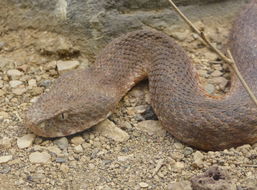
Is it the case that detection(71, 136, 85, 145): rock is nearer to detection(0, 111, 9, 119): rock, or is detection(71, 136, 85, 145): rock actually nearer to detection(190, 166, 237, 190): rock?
detection(0, 111, 9, 119): rock

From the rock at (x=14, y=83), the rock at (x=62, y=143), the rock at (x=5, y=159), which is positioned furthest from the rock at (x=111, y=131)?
the rock at (x=14, y=83)

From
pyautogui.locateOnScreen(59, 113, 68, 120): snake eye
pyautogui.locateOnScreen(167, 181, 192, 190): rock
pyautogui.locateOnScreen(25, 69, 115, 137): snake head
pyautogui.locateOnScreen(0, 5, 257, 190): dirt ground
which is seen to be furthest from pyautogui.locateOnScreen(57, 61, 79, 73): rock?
pyautogui.locateOnScreen(167, 181, 192, 190): rock

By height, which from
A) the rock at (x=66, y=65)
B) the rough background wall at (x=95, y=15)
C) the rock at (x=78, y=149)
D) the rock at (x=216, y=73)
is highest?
the rough background wall at (x=95, y=15)

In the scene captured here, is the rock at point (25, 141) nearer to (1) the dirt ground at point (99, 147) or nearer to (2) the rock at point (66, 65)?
(1) the dirt ground at point (99, 147)

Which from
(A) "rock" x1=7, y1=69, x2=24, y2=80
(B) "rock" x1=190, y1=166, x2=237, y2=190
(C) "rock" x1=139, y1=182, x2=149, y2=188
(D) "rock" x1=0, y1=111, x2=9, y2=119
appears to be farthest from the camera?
(A) "rock" x1=7, y1=69, x2=24, y2=80

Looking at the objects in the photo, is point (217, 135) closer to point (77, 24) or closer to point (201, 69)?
point (201, 69)

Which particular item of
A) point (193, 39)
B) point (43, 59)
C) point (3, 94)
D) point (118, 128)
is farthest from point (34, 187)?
point (193, 39)

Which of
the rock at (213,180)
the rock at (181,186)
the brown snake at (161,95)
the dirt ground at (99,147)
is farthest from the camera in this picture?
the brown snake at (161,95)

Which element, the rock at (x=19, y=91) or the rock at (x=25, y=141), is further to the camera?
the rock at (x=19, y=91)

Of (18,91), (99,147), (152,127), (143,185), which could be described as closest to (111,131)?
(99,147)
